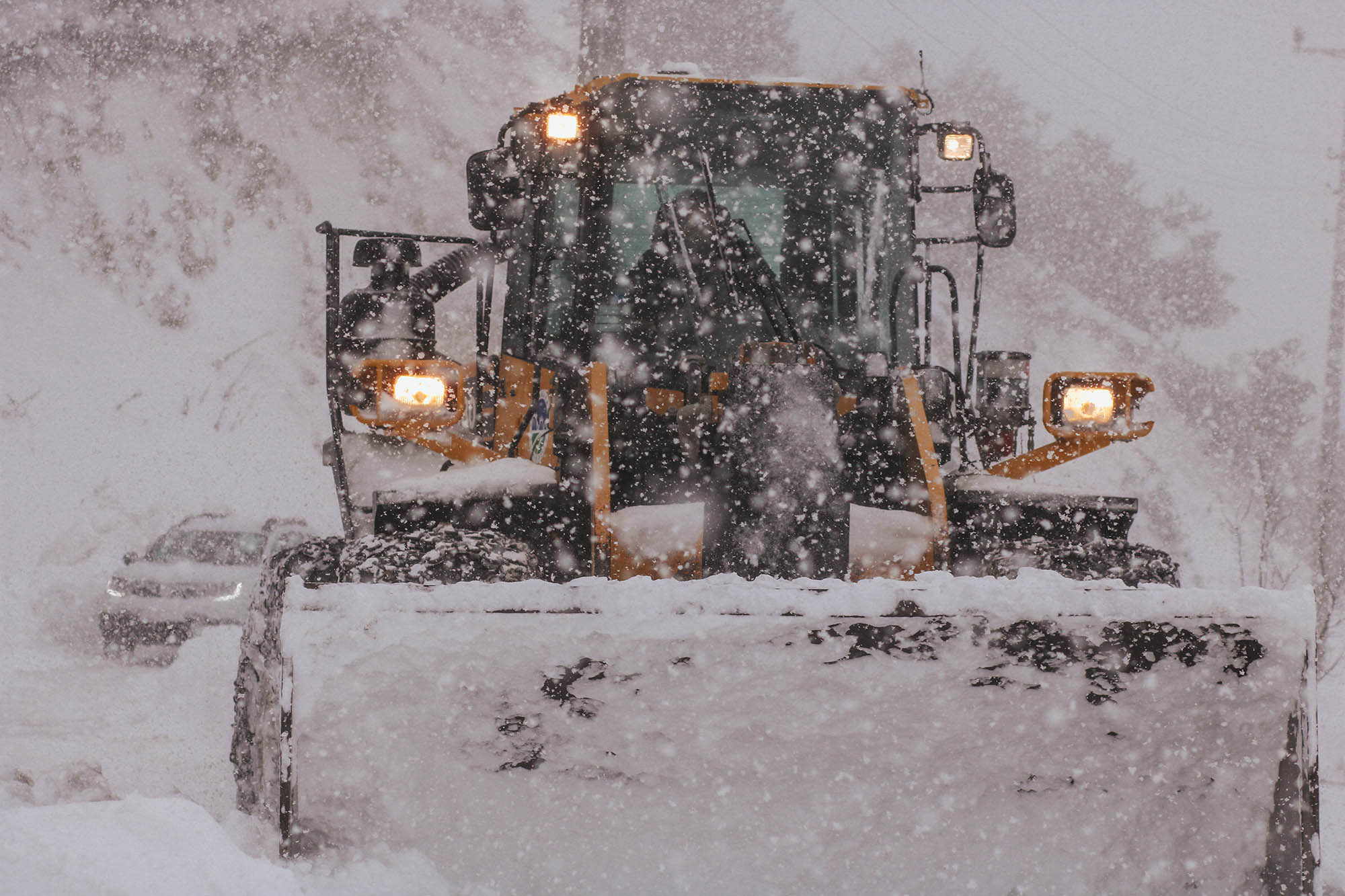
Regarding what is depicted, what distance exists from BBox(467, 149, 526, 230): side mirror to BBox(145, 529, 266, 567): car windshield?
5656 millimetres

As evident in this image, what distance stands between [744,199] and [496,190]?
43.3 inches

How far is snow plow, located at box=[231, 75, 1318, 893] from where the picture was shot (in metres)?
2.98

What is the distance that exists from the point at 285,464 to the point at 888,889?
65.7 feet

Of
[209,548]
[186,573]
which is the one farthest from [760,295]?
[209,548]

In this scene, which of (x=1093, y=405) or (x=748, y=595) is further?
(x=1093, y=405)

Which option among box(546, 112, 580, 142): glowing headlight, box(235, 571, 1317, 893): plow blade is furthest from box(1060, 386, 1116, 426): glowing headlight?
box(546, 112, 580, 142): glowing headlight

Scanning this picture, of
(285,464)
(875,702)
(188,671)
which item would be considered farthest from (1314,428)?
(875,702)

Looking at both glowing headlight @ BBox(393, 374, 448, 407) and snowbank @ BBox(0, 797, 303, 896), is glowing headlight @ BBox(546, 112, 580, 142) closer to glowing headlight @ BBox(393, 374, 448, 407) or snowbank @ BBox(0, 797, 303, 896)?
glowing headlight @ BBox(393, 374, 448, 407)

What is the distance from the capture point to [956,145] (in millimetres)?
5570

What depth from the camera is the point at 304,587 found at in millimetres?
2934

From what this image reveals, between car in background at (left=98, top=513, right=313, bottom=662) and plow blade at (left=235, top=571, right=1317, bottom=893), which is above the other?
plow blade at (left=235, top=571, right=1317, bottom=893)

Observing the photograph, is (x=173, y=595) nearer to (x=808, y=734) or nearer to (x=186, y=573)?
(x=186, y=573)

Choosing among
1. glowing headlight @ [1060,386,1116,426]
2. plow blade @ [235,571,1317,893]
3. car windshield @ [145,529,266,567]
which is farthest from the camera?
car windshield @ [145,529,266,567]

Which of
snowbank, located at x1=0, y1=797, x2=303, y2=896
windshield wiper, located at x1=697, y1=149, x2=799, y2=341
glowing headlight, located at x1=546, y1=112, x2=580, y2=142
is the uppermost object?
glowing headlight, located at x1=546, y1=112, x2=580, y2=142
